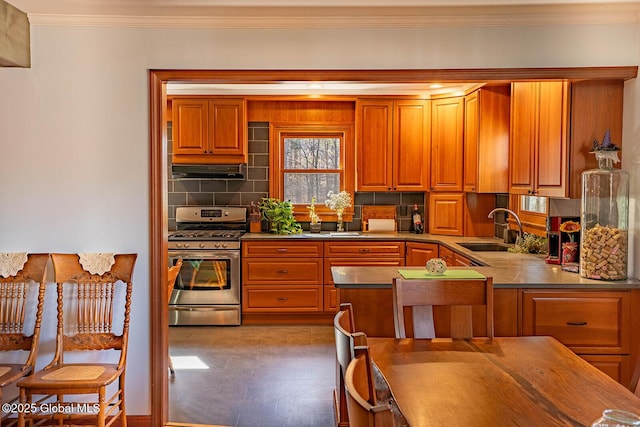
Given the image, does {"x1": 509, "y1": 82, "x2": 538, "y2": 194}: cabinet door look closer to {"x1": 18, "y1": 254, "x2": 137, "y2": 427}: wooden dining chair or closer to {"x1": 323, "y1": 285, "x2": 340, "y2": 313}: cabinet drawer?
{"x1": 323, "y1": 285, "x2": 340, "y2": 313}: cabinet drawer

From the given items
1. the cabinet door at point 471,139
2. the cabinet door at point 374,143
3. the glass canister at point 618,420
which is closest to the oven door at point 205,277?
the cabinet door at point 374,143

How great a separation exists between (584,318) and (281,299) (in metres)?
Answer: 3.02

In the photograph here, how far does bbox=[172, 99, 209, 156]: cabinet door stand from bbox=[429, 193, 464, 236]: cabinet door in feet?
8.24

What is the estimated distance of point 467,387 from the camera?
1665 mm

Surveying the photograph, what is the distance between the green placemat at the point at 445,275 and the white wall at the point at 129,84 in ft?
3.25

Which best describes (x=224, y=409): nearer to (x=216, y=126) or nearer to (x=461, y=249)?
(x=461, y=249)

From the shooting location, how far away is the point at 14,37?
285 cm

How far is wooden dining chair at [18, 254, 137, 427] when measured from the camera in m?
2.79

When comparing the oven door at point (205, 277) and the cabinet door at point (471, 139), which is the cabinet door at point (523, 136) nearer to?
the cabinet door at point (471, 139)

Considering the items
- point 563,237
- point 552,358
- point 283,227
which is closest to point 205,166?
point 283,227

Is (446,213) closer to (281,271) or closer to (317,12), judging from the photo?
(281,271)

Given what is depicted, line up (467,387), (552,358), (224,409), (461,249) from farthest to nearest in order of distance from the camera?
(461,249), (224,409), (552,358), (467,387)

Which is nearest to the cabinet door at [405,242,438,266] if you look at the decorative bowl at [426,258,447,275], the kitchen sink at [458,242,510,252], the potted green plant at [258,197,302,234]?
the kitchen sink at [458,242,510,252]

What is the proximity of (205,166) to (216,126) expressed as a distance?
44 cm
